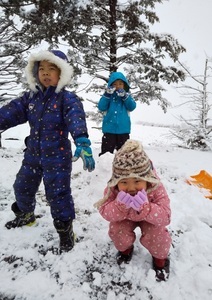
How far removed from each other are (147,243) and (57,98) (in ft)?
5.74

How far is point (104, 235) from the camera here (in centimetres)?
299

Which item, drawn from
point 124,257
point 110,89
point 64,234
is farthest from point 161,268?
point 110,89

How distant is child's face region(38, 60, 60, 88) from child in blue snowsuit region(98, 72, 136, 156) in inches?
99.8

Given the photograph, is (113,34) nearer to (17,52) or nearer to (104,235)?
(17,52)

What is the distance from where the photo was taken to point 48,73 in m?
2.68

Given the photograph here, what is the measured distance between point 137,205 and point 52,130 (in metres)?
1.20

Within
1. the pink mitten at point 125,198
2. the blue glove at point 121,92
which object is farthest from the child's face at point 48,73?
the blue glove at point 121,92

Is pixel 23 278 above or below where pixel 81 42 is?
below

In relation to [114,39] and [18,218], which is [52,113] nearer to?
[18,218]

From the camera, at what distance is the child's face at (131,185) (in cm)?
224

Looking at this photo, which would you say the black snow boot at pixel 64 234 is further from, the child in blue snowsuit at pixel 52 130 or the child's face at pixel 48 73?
the child's face at pixel 48 73

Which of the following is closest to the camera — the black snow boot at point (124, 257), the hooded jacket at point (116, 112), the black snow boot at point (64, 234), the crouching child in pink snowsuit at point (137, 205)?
the crouching child in pink snowsuit at point (137, 205)

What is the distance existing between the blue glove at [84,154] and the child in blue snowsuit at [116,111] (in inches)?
120

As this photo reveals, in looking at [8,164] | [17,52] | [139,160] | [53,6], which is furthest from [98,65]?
[139,160]
